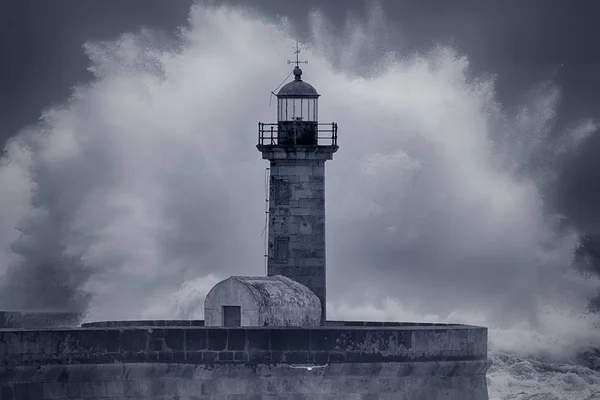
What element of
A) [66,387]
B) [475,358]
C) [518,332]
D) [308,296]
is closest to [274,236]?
[308,296]

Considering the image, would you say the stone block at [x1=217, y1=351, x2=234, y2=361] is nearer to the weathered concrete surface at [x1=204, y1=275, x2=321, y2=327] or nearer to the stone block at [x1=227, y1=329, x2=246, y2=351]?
the stone block at [x1=227, y1=329, x2=246, y2=351]

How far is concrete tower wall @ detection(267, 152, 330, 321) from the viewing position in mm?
29344

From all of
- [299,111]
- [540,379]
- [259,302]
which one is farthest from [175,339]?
[540,379]

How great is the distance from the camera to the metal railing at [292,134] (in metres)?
29.8

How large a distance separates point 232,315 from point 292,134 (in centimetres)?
482

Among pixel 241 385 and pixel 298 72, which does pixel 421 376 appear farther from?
pixel 298 72

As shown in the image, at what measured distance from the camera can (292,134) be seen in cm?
2989

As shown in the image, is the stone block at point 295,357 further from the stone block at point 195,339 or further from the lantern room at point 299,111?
the lantern room at point 299,111

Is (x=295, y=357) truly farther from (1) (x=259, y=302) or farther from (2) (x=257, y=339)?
(1) (x=259, y=302)

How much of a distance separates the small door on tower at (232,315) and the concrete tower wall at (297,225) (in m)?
3.16

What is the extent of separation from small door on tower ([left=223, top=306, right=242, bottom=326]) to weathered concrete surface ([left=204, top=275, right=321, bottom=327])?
0.21 feet

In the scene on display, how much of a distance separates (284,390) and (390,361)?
1.57 meters

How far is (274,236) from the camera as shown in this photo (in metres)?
29.3

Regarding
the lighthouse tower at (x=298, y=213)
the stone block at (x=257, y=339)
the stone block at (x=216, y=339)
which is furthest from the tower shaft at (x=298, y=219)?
the stone block at (x=216, y=339)
